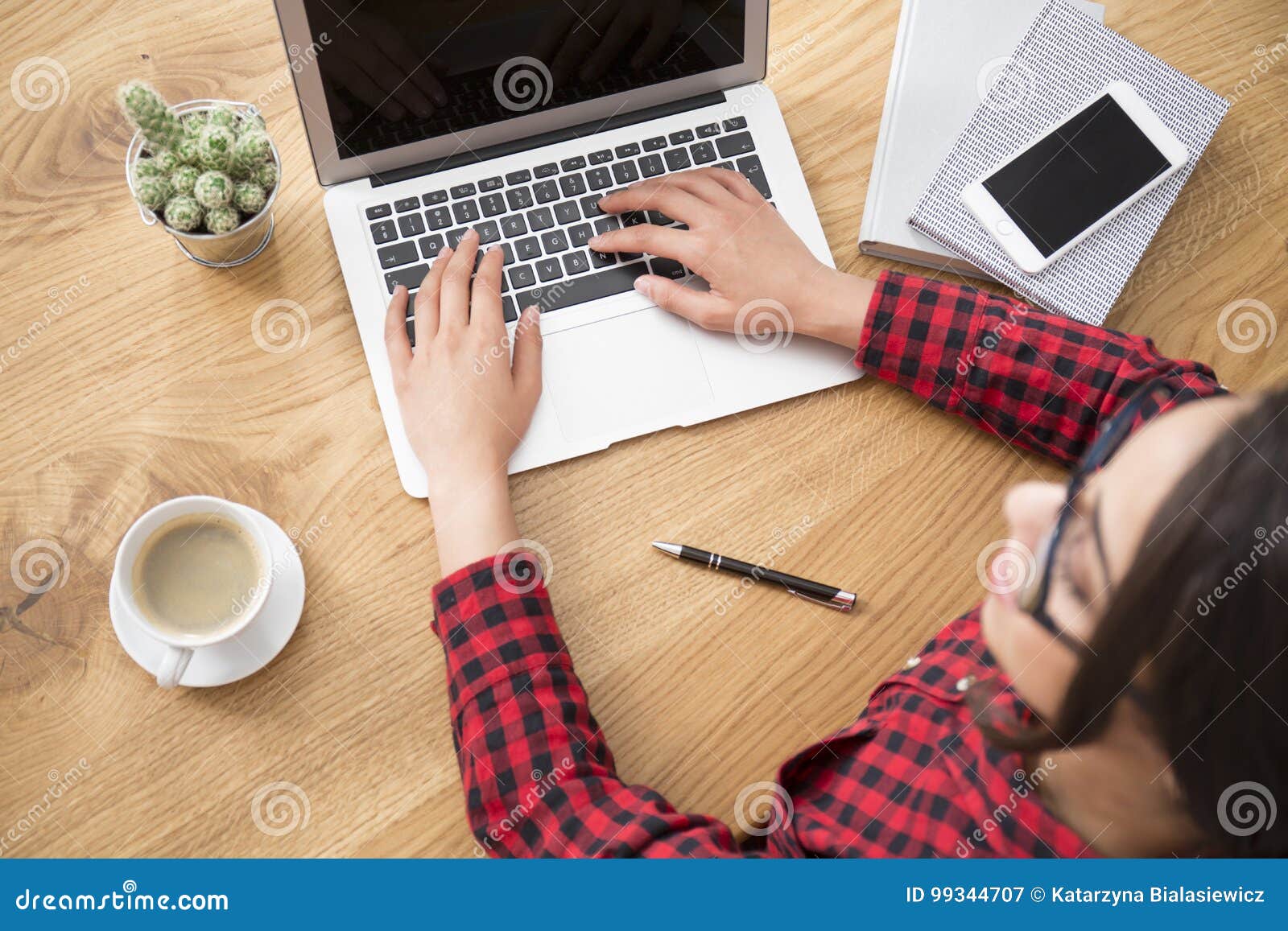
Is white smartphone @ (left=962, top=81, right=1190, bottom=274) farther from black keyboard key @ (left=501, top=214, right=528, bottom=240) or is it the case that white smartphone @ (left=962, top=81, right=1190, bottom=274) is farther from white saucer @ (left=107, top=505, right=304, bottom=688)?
white saucer @ (left=107, top=505, right=304, bottom=688)

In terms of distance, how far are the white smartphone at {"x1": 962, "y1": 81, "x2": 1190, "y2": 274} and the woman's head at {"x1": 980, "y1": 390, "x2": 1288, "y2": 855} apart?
271 millimetres

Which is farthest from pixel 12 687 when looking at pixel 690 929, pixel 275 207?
pixel 690 929

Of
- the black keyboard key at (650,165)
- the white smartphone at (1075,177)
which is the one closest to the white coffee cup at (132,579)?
the black keyboard key at (650,165)

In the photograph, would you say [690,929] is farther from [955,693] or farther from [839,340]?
[839,340]

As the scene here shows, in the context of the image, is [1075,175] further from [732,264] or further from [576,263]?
[576,263]

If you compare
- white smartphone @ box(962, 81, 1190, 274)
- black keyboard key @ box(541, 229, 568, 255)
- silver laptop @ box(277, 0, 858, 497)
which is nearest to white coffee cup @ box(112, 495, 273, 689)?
silver laptop @ box(277, 0, 858, 497)

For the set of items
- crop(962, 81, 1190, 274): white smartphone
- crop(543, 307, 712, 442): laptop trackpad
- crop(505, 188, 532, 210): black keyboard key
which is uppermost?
crop(962, 81, 1190, 274): white smartphone

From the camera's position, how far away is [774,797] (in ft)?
2.99

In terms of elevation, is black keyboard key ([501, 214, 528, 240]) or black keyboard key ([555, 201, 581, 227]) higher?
black keyboard key ([555, 201, 581, 227])

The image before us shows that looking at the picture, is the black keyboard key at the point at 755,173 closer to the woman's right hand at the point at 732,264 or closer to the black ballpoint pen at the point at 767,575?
the woman's right hand at the point at 732,264

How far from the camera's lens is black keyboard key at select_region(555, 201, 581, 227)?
39.3 inches

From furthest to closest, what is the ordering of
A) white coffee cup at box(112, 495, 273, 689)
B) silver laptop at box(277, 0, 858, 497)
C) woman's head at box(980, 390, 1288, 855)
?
1. silver laptop at box(277, 0, 858, 497)
2. white coffee cup at box(112, 495, 273, 689)
3. woman's head at box(980, 390, 1288, 855)

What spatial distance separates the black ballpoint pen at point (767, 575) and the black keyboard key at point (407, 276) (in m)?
0.34

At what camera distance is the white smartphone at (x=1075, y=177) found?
1.01 m
